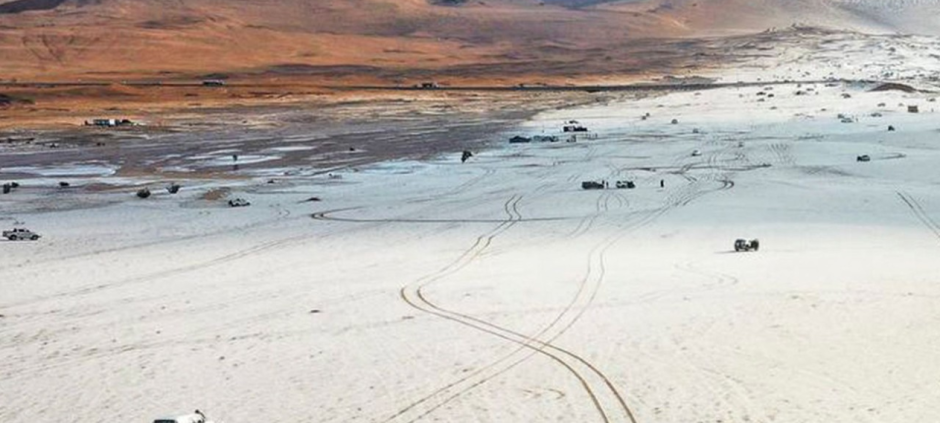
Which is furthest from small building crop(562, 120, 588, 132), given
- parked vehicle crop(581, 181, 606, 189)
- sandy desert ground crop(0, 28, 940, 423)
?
parked vehicle crop(581, 181, 606, 189)

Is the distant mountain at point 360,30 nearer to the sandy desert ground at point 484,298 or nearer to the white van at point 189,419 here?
the sandy desert ground at point 484,298

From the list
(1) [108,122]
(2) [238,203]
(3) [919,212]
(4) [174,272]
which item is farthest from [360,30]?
(4) [174,272]

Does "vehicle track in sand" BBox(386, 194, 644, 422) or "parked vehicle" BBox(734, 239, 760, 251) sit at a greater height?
"vehicle track in sand" BBox(386, 194, 644, 422)

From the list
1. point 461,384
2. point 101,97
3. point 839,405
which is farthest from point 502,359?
point 101,97

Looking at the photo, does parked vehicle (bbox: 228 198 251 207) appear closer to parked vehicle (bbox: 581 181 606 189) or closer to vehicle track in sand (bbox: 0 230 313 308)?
vehicle track in sand (bbox: 0 230 313 308)

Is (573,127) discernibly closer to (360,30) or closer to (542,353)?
(542,353)

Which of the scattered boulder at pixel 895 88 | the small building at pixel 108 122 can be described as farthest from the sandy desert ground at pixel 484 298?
the scattered boulder at pixel 895 88
